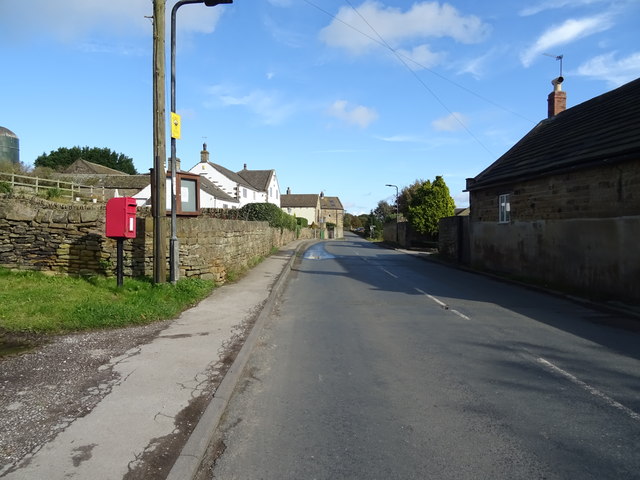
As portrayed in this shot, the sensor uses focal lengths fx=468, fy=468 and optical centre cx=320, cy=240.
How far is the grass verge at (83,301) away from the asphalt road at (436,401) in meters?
2.24

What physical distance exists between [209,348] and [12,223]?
770 centimetres

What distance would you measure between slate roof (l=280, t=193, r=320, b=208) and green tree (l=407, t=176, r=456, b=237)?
60631mm

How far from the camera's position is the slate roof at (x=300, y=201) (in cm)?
9967

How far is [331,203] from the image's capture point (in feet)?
440

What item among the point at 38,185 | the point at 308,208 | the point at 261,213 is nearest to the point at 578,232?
the point at 261,213

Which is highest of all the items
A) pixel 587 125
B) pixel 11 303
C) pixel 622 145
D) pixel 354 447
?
pixel 587 125

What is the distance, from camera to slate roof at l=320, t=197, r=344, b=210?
13096 cm

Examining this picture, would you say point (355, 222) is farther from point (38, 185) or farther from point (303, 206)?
point (38, 185)

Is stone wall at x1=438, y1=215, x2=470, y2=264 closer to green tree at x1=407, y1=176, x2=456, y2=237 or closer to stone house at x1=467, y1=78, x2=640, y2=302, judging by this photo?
stone house at x1=467, y1=78, x2=640, y2=302

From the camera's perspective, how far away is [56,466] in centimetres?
338

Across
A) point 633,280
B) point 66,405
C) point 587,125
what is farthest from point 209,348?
point 587,125

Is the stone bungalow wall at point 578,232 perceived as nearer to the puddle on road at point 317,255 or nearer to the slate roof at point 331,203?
the puddle on road at point 317,255

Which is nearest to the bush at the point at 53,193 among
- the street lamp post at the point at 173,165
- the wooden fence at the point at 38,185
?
the wooden fence at the point at 38,185

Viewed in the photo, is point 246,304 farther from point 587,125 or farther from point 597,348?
point 587,125
